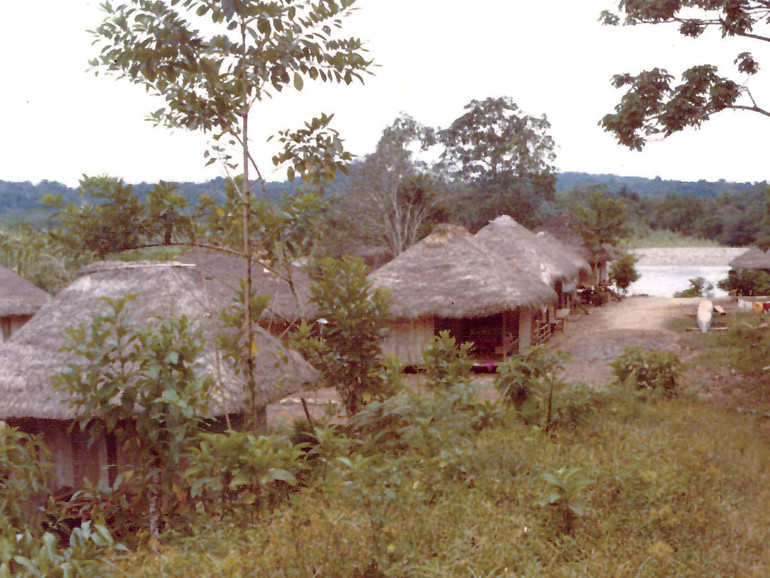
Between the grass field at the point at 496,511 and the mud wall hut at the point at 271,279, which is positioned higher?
the mud wall hut at the point at 271,279

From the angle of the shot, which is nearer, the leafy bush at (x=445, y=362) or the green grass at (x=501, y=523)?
the green grass at (x=501, y=523)

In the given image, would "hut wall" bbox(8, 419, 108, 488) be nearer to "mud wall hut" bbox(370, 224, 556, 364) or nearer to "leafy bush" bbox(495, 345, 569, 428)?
"leafy bush" bbox(495, 345, 569, 428)

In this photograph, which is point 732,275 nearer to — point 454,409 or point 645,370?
point 645,370

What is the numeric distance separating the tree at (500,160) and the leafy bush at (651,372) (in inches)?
796

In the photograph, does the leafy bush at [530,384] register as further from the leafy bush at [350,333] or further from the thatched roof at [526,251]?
the thatched roof at [526,251]

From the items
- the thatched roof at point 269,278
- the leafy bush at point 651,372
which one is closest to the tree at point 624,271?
the thatched roof at point 269,278

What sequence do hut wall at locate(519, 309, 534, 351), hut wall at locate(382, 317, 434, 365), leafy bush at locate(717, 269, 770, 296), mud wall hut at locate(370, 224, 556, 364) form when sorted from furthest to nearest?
1. leafy bush at locate(717, 269, 770, 296)
2. hut wall at locate(519, 309, 534, 351)
3. hut wall at locate(382, 317, 434, 365)
4. mud wall hut at locate(370, 224, 556, 364)

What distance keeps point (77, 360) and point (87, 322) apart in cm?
47

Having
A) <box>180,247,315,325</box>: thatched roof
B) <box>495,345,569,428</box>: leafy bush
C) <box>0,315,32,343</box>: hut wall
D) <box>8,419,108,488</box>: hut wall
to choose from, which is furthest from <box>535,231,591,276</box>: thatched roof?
<box>8,419,108,488</box>: hut wall

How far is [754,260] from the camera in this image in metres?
24.3

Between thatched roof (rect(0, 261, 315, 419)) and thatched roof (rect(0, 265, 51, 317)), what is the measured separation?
10.6 metres

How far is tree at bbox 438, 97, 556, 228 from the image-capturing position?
2836 centimetres

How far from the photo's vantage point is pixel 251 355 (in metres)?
4.03

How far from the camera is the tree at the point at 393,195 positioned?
86.6 feet
